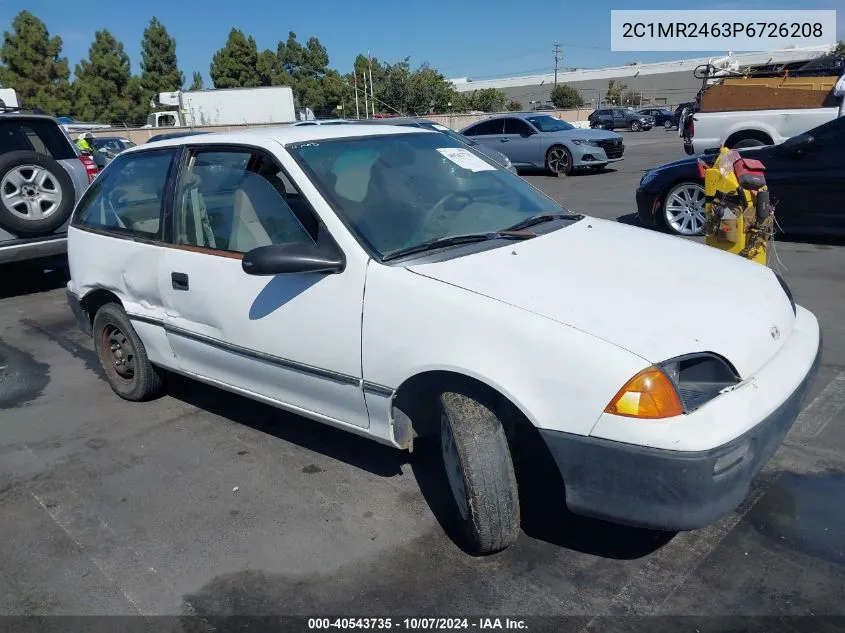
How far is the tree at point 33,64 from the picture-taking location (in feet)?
133

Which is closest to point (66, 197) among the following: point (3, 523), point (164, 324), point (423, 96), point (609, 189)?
point (164, 324)

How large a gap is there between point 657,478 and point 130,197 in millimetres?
3542

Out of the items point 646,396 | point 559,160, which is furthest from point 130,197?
point 559,160

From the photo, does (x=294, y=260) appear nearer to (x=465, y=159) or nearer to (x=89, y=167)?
(x=465, y=159)

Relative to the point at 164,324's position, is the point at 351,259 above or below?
above

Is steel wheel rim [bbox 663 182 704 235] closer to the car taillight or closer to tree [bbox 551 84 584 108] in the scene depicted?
the car taillight

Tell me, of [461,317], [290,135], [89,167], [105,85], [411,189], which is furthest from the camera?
[105,85]

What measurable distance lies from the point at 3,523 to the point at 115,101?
49.3 meters

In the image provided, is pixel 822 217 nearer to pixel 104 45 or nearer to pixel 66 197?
pixel 66 197

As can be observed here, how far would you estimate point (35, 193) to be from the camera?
6.91 m

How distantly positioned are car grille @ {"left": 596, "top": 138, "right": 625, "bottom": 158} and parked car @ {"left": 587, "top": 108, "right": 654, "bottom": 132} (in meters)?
24.7

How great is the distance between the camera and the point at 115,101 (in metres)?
46.3

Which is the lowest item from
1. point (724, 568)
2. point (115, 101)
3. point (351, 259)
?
point (724, 568)

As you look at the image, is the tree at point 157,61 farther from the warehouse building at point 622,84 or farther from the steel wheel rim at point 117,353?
the steel wheel rim at point 117,353
